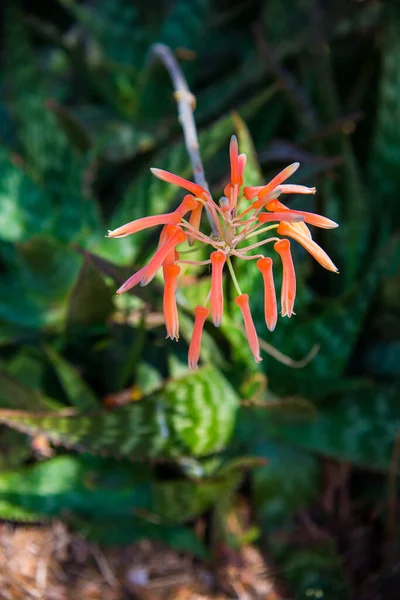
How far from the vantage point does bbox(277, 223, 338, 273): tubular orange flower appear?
463 millimetres

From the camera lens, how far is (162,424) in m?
0.79

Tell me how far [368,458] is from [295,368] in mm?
149

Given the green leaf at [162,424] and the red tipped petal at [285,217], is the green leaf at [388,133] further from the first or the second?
the red tipped petal at [285,217]

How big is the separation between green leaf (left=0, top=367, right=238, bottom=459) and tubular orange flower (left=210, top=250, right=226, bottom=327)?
32 centimetres

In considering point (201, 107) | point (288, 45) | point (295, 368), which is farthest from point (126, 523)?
point (288, 45)

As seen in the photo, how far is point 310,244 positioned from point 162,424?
40 cm

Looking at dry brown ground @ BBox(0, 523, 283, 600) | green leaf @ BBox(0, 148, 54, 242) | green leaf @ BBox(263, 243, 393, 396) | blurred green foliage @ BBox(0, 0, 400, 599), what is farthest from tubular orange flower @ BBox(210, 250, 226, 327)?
green leaf @ BBox(0, 148, 54, 242)

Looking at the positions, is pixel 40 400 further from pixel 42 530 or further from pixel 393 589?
pixel 393 589

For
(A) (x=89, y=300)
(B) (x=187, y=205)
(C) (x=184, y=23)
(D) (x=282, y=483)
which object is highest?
(C) (x=184, y=23)

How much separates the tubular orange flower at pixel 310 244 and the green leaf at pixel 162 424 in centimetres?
36

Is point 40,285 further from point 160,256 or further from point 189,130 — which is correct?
point 160,256

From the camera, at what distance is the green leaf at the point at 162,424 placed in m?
0.75

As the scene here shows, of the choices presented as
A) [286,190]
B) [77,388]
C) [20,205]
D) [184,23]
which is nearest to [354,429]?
[77,388]

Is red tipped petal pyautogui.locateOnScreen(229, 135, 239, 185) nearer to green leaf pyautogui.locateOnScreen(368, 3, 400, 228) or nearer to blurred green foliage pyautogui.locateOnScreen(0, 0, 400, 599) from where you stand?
blurred green foliage pyautogui.locateOnScreen(0, 0, 400, 599)
